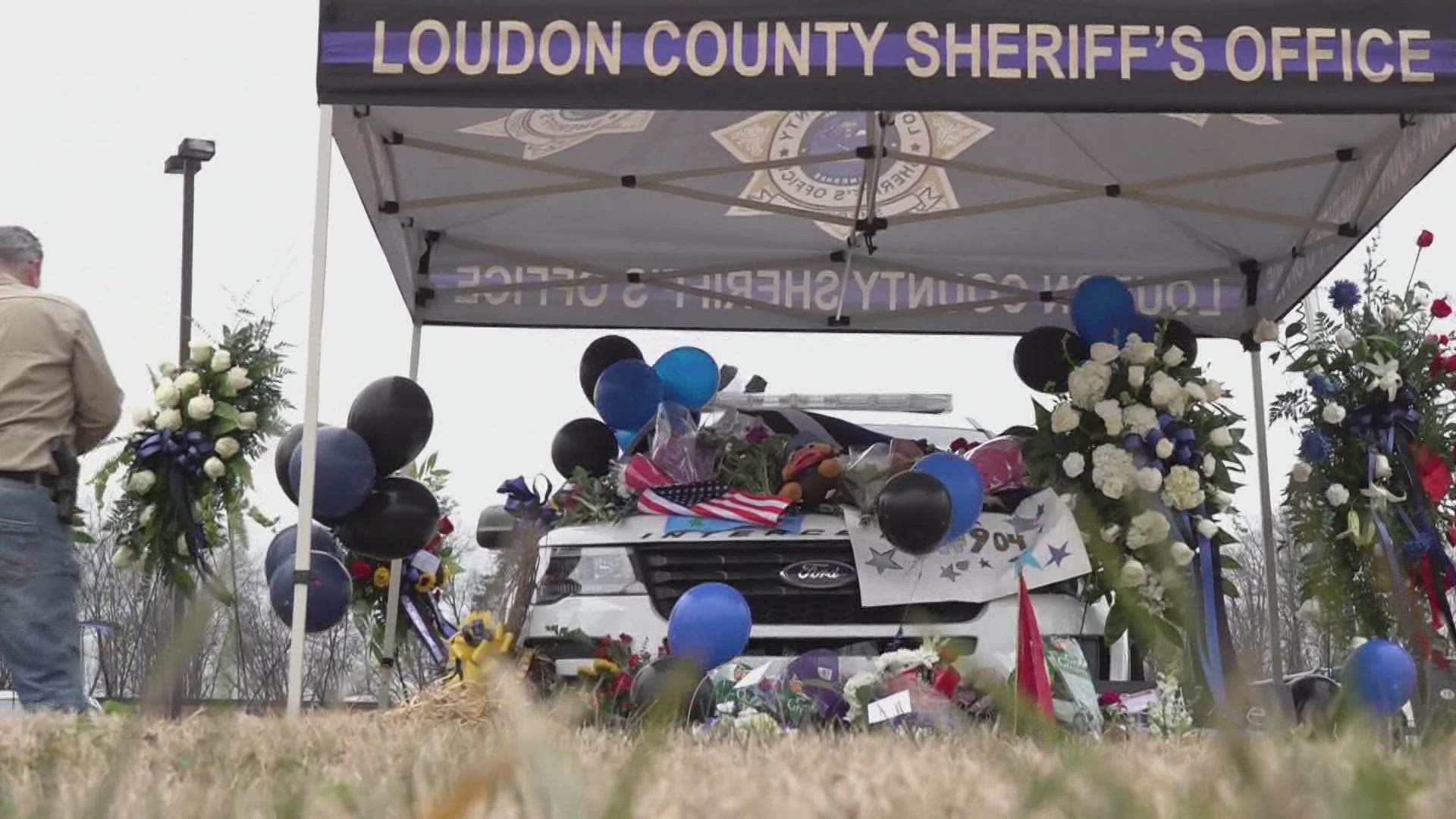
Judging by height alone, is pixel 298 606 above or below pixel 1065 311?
below

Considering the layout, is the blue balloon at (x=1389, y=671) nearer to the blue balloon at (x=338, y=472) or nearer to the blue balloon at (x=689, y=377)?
Answer: the blue balloon at (x=689, y=377)

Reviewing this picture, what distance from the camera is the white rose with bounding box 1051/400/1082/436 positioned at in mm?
7570

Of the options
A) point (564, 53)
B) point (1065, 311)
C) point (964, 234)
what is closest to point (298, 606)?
point (564, 53)

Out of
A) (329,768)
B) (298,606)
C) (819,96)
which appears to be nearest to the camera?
(329,768)

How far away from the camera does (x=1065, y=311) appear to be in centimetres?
977

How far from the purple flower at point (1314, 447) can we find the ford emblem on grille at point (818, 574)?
2.89 metres

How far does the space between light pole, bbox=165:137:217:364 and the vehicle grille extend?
12590 mm

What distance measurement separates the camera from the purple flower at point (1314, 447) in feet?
26.5

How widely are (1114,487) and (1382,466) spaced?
1541mm

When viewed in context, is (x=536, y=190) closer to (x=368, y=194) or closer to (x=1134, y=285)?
(x=368, y=194)

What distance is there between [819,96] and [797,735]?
8.56 ft

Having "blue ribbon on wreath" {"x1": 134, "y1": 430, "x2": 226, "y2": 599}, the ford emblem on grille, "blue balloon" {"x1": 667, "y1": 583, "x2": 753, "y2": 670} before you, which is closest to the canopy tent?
"blue balloon" {"x1": 667, "y1": 583, "x2": 753, "y2": 670}

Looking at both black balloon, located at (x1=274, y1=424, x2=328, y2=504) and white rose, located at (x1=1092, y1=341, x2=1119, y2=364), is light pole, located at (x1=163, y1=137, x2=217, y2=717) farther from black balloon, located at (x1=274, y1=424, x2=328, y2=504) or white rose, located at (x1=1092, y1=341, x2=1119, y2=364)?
white rose, located at (x1=1092, y1=341, x2=1119, y2=364)

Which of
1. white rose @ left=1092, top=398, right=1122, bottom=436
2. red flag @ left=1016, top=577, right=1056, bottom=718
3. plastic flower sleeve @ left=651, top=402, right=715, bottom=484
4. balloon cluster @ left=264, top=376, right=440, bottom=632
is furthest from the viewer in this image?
white rose @ left=1092, top=398, right=1122, bottom=436
